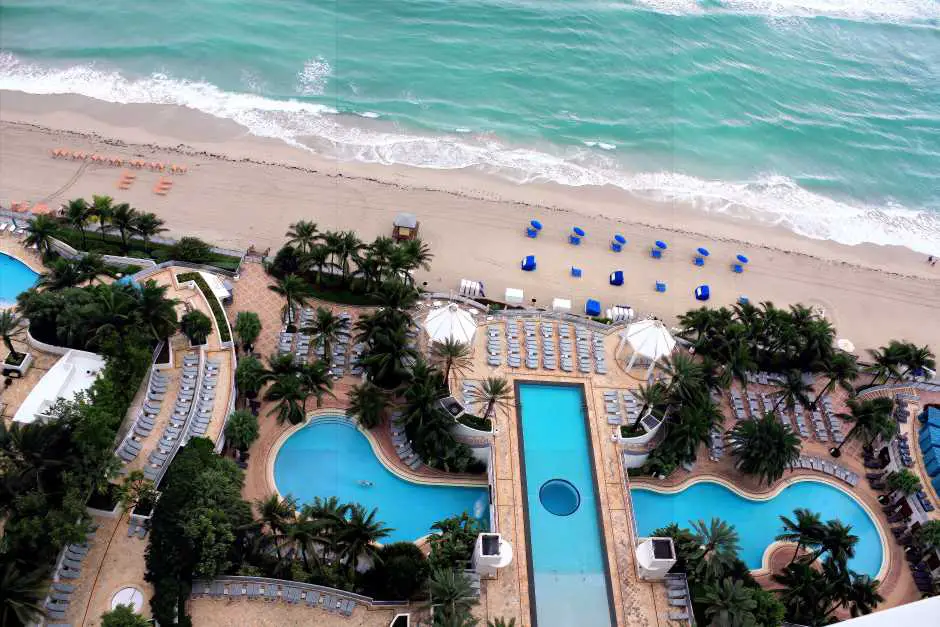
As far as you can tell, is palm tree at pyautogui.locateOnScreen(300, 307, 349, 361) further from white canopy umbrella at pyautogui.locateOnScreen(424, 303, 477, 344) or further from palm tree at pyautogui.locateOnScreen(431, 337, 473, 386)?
palm tree at pyautogui.locateOnScreen(431, 337, 473, 386)

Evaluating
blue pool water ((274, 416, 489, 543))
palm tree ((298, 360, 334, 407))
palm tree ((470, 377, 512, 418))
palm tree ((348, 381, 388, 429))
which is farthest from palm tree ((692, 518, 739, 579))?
palm tree ((298, 360, 334, 407))

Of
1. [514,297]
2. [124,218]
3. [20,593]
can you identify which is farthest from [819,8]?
[20,593]

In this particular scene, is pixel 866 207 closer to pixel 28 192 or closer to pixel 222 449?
pixel 222 449

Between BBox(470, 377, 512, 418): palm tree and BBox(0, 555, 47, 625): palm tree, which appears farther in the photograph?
BBox(470, 377, 512, 418): palm tree

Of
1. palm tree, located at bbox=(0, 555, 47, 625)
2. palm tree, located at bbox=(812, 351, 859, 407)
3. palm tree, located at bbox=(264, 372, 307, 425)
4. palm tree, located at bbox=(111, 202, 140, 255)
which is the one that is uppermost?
palm tree, located at bbox=(111, 202, 140, 255)

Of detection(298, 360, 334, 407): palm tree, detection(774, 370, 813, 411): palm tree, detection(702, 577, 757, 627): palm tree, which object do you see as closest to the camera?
detection(702, 577, 757, 627): palm tree

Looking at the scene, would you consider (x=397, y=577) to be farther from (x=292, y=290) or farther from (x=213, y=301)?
(x=213, y=301)
